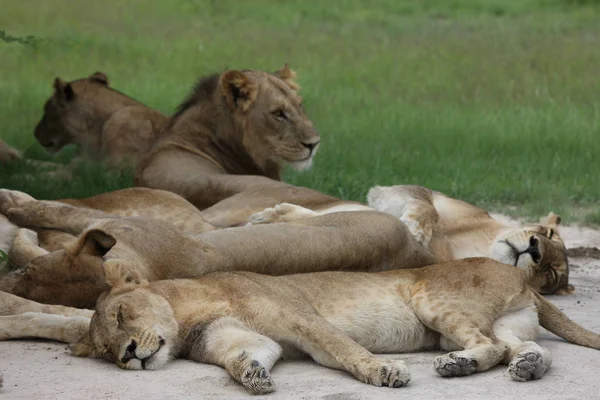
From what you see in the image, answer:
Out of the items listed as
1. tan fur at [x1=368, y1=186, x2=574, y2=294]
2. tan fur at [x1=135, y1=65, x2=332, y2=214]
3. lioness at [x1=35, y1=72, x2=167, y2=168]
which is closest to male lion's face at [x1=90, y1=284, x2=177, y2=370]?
tan fur at [x1=368, y1=186, x2=574, y2=294]

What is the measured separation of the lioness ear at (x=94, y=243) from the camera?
18.2ft

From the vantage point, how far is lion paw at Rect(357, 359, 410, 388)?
4938 mm

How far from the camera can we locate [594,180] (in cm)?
1113

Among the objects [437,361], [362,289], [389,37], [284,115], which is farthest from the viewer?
[389,37]

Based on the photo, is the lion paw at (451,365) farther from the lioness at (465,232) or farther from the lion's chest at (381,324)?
the lioness at (465,232)

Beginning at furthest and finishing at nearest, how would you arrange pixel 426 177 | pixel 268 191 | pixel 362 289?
1. pixel 426 177
2. pixel 268 191
3. pixel 362 289

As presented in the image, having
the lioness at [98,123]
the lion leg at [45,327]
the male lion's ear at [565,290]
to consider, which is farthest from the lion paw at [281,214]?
the lioness at [98,123]

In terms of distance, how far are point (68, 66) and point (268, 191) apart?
942cm

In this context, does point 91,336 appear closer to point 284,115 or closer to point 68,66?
point 284,115

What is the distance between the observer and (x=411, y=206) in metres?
7.50

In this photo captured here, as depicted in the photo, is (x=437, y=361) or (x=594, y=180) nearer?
(x=437, y=361)

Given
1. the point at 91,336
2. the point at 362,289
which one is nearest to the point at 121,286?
the point at 91,336

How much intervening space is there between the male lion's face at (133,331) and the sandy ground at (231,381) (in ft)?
0.17

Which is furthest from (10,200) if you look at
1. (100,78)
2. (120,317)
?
(100,78)
